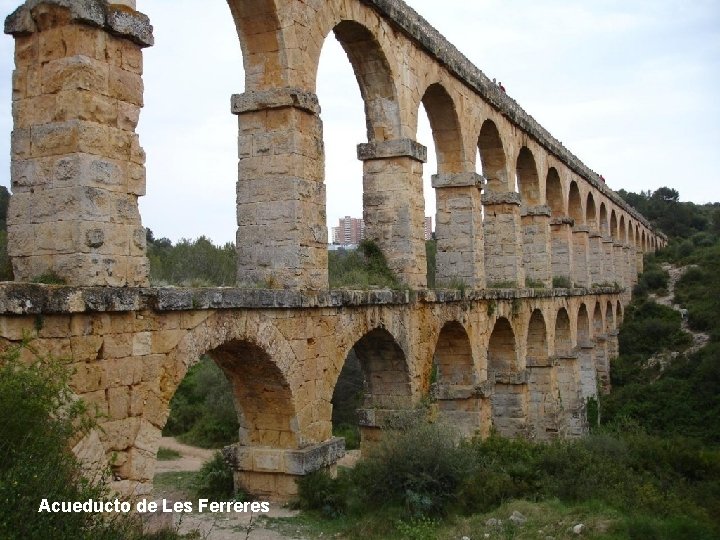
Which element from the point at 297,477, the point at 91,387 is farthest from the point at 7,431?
the point at 297,477

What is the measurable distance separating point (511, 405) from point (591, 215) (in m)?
13.9

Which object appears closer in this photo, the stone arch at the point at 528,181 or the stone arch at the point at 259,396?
the stone arch at the point at 259,396

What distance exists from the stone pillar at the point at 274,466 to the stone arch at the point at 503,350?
6782 millimetres

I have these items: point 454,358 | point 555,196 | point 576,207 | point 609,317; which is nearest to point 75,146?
point 454,358

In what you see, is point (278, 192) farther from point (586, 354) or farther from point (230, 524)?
point (586, 354)

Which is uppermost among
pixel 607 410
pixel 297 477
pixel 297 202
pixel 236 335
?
pixel 297 202

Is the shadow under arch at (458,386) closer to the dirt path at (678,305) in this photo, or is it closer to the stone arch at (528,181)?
the stone arch at (528,181)

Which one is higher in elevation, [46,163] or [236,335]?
[46,163]

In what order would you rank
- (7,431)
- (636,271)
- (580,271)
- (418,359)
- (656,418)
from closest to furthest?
(7,431)
(418,359)
(656,418)
(580,271)
(636,271)

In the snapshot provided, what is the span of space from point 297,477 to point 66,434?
3.49 metres

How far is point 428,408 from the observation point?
9.79 metres

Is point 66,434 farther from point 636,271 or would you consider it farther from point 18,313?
point 636,271

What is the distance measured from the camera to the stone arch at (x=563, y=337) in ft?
60.1

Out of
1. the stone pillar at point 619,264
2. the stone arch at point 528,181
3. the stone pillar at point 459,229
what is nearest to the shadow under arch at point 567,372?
the stone arch at point 528,181
